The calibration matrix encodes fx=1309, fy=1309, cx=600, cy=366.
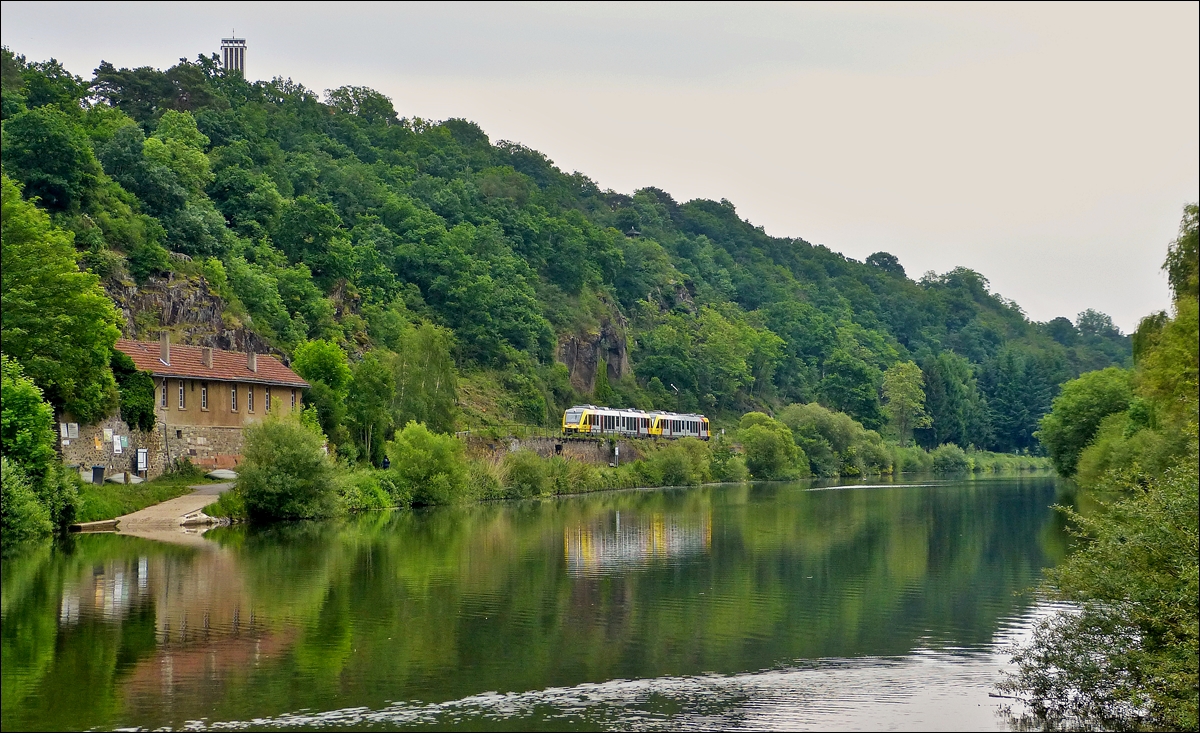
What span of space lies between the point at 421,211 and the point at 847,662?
10410cm

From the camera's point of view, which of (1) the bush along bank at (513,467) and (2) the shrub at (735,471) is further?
(2) the shrub at (735,471)

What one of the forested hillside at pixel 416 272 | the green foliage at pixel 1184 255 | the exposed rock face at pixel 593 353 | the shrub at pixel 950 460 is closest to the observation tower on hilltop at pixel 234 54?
the forested hillside at pixel 416 272

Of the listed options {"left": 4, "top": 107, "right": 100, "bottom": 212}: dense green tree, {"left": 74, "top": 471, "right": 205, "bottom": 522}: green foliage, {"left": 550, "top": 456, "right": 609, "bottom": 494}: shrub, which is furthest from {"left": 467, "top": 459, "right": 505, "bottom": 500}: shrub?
{"left": 4, "top": 107, "right": 100, "bottom": 212}: dense green tree

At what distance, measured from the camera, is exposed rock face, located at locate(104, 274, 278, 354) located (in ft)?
223

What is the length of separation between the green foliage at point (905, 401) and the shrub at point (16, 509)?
389ft

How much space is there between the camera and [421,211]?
121938 mm

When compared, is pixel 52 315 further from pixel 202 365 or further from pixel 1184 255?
pixel 1184 255

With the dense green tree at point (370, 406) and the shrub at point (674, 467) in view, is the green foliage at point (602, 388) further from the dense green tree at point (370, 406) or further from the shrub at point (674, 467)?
the dense green tree at point (370, 406)

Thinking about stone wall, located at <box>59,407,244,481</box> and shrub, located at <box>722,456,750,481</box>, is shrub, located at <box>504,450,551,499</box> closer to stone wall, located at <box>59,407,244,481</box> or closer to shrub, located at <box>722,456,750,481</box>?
stone wall, located at <box>59,407,244,481</box>

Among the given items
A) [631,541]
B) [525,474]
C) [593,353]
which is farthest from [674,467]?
[631,541]

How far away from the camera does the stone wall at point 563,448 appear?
7581cm

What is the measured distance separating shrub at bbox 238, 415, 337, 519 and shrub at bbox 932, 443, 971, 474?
3833 inches

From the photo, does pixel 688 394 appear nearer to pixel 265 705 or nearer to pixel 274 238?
pixel 274 238

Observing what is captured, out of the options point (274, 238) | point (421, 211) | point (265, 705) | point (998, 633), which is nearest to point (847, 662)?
point (998, 633)
